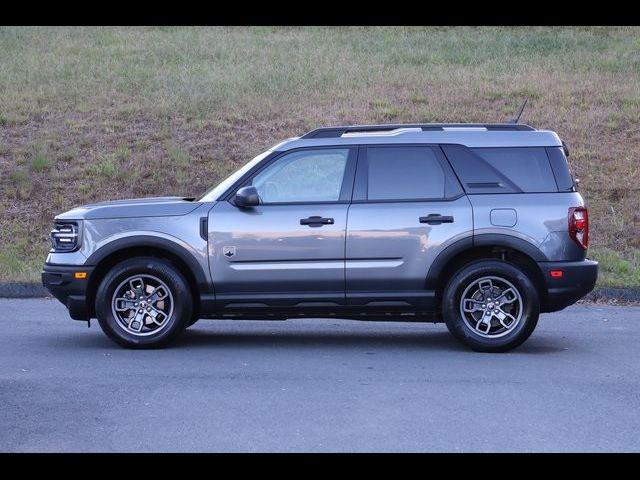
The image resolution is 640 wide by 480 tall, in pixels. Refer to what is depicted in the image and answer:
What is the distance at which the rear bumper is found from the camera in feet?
30.8

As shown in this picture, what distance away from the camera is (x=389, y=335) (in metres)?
10.6

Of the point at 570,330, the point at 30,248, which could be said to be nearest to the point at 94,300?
the point at 570,330

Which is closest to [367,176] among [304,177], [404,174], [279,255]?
[404,174]

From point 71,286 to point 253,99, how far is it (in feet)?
44.2

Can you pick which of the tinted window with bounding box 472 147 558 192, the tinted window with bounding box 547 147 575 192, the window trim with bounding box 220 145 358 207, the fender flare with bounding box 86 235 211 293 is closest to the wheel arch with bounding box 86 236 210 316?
the fender flare with bounding box 86 235 211 293

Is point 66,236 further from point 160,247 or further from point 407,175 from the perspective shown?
point 407,175

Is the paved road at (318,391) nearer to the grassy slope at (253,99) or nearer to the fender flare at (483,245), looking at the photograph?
the fender flare at (483,245)

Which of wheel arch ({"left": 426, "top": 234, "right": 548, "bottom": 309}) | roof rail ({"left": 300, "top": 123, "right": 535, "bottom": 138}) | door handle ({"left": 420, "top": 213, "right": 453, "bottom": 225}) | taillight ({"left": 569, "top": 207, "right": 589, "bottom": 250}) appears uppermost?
roof rail ({"left": 300, "top": 123, "right": 535, "bottom": 138})

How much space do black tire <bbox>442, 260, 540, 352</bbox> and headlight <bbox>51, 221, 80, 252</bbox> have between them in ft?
10.7

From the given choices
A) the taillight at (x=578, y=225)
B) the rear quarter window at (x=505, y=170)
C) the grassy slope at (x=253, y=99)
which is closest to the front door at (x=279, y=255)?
the rear quarter window at (x=505, y=170)

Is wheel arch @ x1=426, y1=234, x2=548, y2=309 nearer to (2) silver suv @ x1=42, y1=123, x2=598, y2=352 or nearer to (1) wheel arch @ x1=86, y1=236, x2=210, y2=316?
(2) silver suv @ x1=42, y1=123, x2=598, y2=352

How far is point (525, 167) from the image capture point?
952cm

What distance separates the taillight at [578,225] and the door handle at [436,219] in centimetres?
→ 103

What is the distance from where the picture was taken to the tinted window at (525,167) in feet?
31.1
